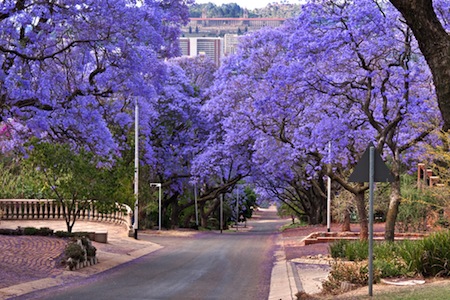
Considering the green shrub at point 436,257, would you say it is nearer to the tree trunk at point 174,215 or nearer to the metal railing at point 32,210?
the metal railing at point 32,210

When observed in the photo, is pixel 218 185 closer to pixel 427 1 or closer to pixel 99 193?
pixel 99 193

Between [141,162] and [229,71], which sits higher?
[229,71]

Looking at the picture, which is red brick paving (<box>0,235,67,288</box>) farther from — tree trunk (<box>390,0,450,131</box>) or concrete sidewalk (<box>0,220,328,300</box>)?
tree trunk (<box>390,0,450,131</box>)

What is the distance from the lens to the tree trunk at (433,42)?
31.2 feet

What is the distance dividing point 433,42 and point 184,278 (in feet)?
38.3

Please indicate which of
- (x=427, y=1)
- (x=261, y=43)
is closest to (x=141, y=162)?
(x=261, y=43)

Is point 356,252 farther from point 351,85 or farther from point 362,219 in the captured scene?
point 362,219

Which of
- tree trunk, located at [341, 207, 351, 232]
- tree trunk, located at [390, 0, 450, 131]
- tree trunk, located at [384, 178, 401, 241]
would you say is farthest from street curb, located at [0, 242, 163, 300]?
tree trunk, located at [341, 207, 351, 232]

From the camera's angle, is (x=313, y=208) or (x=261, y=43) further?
(x=313, y=208)

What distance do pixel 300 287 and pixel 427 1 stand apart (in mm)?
9065

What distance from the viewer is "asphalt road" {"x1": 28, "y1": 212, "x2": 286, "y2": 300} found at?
53.4 ft

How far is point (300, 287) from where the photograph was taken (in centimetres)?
1716

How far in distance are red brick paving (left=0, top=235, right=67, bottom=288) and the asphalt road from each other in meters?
1.22

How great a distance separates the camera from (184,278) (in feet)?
64.5
